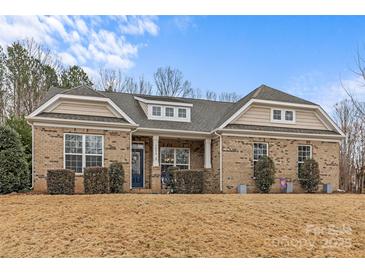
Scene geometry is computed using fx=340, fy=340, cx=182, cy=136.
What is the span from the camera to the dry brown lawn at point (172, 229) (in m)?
6.04

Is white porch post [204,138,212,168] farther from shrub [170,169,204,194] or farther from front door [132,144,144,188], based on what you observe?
shrub [170,169,204,194]

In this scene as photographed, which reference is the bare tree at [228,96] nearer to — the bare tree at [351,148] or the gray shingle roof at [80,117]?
the bare tree at [351,148]

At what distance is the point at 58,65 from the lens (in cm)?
2756

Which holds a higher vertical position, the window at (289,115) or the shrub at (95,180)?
the window at (289,115)

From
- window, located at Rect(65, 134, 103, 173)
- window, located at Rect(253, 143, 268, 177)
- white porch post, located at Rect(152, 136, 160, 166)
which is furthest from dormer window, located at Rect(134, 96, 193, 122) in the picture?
window, located at Rect(253, 143, 268, 177)

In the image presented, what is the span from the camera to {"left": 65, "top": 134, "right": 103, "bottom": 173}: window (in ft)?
44.1

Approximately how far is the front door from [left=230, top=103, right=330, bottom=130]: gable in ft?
14.7

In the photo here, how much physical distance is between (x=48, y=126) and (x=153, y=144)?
4543mm

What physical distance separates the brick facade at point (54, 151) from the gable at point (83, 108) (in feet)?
2.45

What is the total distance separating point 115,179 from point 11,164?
3.54 m

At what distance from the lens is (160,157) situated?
16422mm

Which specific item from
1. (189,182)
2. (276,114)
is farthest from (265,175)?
(189,182)

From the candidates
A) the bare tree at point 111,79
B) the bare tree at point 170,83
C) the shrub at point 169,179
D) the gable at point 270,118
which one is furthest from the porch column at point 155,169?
the bare tree at point 111,79

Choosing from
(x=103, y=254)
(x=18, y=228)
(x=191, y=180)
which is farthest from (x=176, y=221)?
(x=191, y=180)
